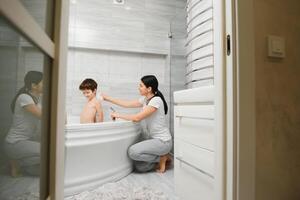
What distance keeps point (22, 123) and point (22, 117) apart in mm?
13

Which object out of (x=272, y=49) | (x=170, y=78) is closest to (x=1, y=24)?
(x=272, y=49)

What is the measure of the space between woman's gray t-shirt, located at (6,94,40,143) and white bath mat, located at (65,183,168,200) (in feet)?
4.03

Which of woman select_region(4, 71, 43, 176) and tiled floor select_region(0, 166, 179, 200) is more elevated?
woman select_region(4, 71, 43, 176)

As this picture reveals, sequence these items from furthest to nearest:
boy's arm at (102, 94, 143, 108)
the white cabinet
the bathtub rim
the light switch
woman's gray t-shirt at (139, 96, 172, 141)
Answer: boy's arm at (102, 94, 143, 108), woman's gray t-shirt at (139, 96, 172, 141), the bathtub rim, the white cabinet, the light switch

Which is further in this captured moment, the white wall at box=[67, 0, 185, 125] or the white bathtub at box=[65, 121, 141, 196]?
the white wall at box=[67, 0, 185, 125]

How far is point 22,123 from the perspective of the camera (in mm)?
464

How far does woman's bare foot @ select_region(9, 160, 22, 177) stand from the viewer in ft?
1.37

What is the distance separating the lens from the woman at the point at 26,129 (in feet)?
1.38

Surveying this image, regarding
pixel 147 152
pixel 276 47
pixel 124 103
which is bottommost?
pixel 147 152

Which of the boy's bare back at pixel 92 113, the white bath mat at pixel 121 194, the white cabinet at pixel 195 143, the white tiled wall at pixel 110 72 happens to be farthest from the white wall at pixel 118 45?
the white cabinet at pixel 195 143

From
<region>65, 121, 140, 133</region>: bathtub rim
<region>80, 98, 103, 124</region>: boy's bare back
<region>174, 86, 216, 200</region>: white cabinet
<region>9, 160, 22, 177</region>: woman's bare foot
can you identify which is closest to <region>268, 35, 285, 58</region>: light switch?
<region>174, 86, 216, 200</region>: white cabinet

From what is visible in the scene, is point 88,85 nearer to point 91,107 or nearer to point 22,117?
point 91,107

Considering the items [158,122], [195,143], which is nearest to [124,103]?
[158,122]

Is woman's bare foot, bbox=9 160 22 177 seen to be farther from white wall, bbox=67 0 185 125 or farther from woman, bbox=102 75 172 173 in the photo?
white wall, bbox=67 0 185 125
